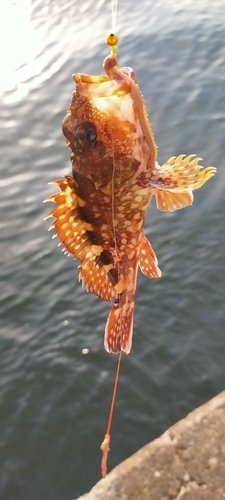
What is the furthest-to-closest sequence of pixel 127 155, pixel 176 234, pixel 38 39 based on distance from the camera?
pixel 38 39
pixel 176 234
pixel 127 155

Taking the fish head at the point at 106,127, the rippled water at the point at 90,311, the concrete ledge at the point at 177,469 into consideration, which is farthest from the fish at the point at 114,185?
the rippled water at the point at 90,311

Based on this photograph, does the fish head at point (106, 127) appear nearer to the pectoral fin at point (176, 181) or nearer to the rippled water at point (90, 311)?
the pectoral fin at point (176, 181)

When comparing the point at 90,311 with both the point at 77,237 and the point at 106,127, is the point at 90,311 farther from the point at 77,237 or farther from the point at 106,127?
the point at 106,127

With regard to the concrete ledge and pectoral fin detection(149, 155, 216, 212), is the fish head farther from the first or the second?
the concrete ledge

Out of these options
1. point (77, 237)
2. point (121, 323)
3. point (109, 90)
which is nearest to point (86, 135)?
point (109, 90)

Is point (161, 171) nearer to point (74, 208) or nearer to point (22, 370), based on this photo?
point (74, 208)

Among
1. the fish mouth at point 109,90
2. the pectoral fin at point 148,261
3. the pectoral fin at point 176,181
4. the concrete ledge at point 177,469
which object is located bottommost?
the concrete ledge at point 177,469

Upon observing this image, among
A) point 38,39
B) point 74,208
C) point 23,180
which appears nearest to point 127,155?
point 74,208
